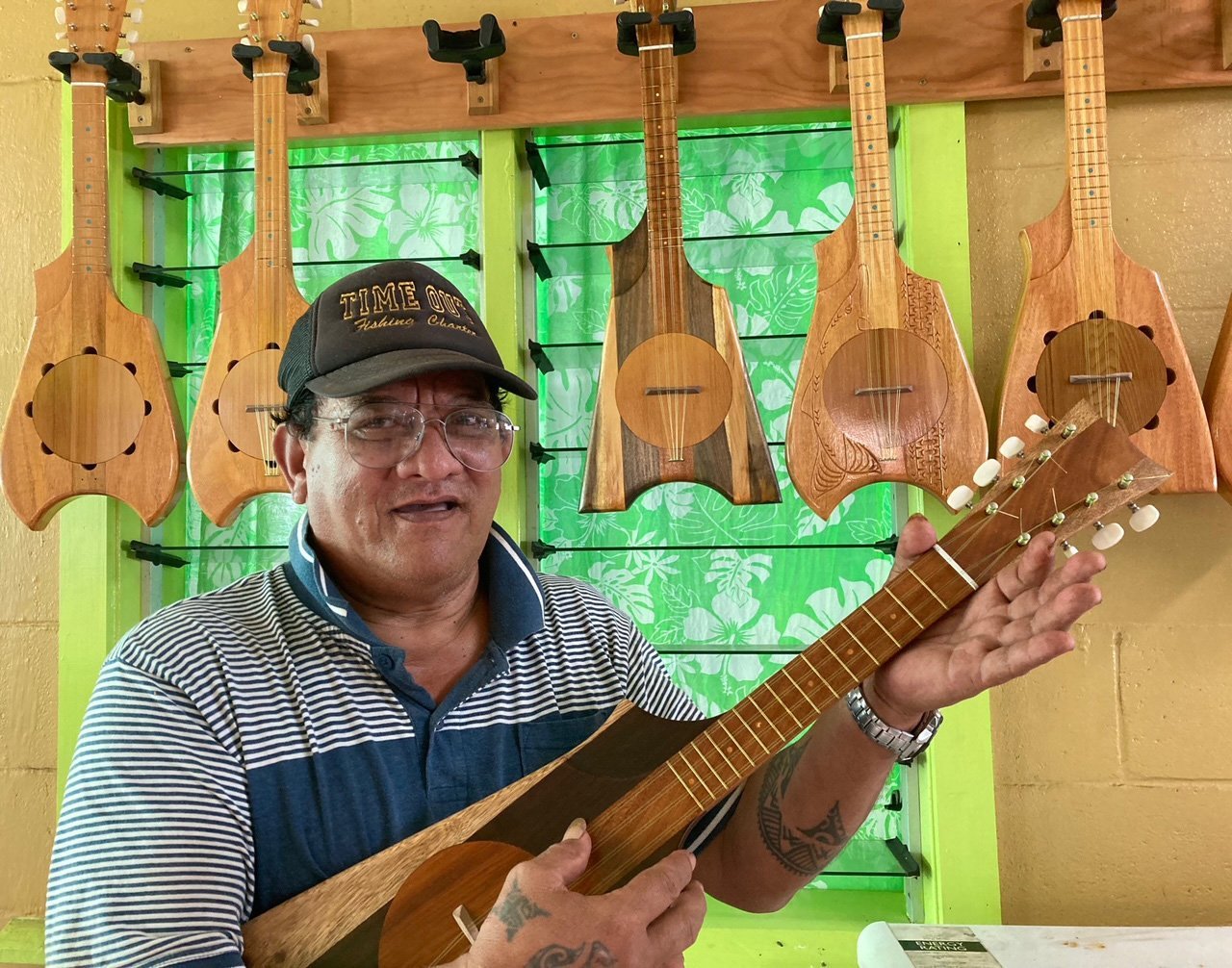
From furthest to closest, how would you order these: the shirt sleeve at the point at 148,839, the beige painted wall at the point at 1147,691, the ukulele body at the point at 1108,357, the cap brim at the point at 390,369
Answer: the beige painted wall at the point at 1147,691, the ukulele body at the point at 1108,357, the cap brim at the point at 390,369, the shirt sleeve at the point at 148,839

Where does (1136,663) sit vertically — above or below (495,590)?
below

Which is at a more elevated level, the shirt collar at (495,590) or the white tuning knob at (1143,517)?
the white tuning knob at (1143,517)

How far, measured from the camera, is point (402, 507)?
1.16 metres

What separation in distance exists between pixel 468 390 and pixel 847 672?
0.55 meters

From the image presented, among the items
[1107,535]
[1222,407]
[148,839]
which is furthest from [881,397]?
[148,839]

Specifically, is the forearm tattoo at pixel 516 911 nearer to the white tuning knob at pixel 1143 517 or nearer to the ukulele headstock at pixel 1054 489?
the ukulele headstock at pixel 1054 489

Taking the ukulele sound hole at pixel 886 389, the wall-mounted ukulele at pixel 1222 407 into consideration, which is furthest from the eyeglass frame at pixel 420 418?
the wall-mounted ukulele at pixel 1222 407

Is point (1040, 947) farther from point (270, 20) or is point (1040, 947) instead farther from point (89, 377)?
point (270, 20)

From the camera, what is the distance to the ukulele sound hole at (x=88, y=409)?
67.6 inches

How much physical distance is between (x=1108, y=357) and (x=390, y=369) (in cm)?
111

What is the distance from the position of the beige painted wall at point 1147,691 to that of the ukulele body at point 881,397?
180 mm

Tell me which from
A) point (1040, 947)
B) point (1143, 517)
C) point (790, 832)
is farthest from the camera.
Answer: point (1040, 947)

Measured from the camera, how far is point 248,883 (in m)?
1.05

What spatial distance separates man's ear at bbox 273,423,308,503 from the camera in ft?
4.05
